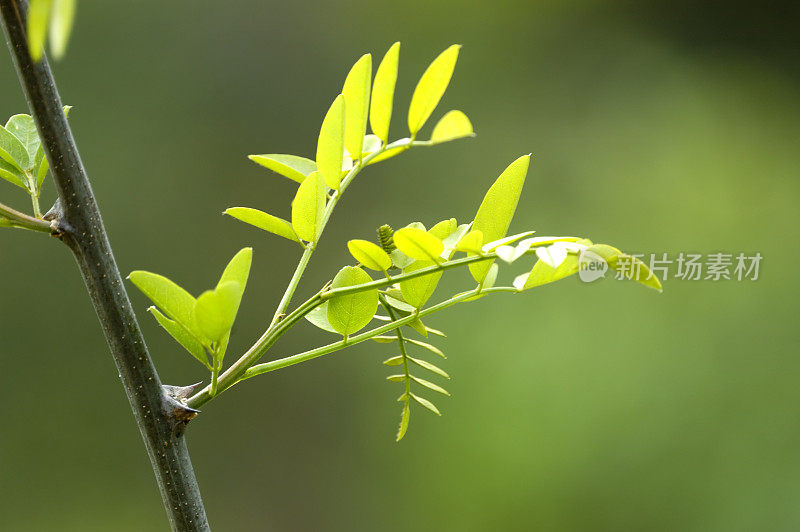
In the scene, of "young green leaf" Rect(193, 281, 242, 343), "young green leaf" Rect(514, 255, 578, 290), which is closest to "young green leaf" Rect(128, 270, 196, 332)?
"young green leaf" Rect(193, 281, 242, 343)

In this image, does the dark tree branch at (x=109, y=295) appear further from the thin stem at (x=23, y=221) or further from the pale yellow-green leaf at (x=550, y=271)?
the pale yellow-green leaf at (x=550, y=271)

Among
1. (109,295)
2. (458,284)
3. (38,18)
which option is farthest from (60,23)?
(458,284)

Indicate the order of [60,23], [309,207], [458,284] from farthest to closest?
[458,284]
[309,207]
[60,23]

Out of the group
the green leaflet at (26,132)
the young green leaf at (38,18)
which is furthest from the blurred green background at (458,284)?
the young green leaf at (38,18)

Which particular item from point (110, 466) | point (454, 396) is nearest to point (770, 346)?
point (454, 396)

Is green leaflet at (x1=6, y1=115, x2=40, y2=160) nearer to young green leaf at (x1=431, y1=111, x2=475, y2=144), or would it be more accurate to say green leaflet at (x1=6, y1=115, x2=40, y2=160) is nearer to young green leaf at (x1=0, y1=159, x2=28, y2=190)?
young green leaf at (x1=0, y1=159, x2=28, y2=190)

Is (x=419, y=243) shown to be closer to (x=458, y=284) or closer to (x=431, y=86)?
(x=431, y=86)

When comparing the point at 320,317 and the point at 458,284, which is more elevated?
the point at 458,284
